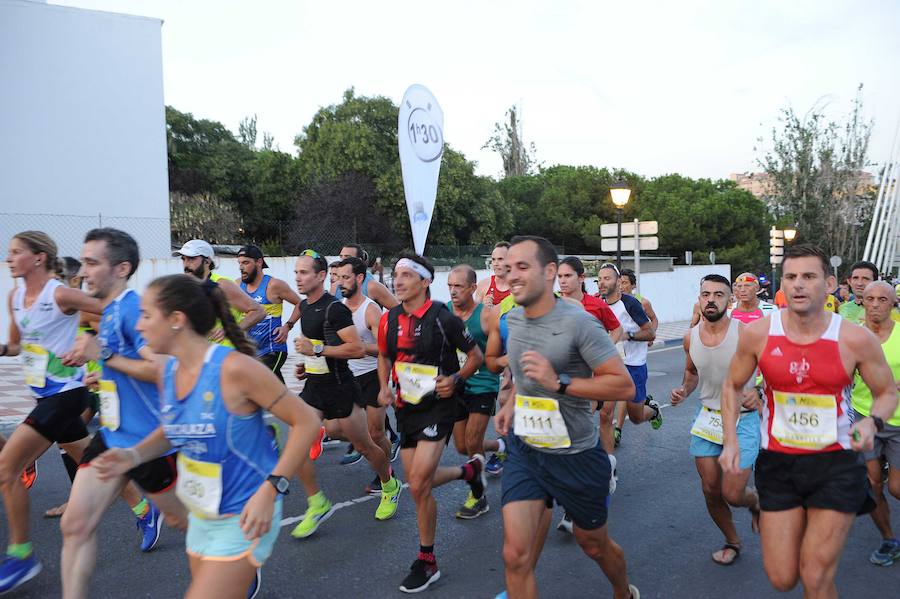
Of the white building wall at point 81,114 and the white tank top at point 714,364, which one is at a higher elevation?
the white building wall at point 81,114

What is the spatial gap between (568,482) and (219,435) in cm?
159

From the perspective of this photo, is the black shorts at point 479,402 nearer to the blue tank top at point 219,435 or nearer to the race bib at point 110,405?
the race bib at point 110,405

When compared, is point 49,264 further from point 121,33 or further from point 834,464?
point 121,33

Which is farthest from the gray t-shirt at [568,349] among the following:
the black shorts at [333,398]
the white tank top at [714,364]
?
the black shorts at [333,398]

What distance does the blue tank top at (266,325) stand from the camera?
7219 millimetres

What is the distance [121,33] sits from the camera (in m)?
23.2

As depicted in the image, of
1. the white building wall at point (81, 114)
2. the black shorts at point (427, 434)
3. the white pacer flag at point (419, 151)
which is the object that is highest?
the white building wall at point (81, 114)

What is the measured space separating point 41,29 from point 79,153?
3.64m

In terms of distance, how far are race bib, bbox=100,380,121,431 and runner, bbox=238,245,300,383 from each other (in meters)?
3.31

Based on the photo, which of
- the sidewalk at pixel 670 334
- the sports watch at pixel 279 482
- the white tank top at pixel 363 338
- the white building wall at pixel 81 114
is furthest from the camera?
the white building wall at pixel 81 114

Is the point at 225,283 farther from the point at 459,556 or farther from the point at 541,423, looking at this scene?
the point at 541,423

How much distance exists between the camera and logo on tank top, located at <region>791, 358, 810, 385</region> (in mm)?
3361

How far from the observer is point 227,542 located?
106 inches

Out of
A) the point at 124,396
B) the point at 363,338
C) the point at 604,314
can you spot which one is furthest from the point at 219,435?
the point at 604,314
